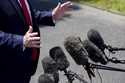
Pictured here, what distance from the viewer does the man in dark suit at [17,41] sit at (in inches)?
116

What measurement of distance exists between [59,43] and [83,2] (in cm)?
357

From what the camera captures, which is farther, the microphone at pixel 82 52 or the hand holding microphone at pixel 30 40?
the microphone at pixel 82 52

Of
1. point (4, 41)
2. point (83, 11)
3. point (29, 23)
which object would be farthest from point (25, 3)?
point (83, 11)

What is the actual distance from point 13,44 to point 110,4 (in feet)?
28.4

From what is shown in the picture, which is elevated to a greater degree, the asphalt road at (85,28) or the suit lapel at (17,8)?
the suit lapel at (17,8)

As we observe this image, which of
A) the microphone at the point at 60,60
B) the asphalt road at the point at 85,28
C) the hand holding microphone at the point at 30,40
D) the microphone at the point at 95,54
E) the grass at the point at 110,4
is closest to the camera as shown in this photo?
the hand holding microphone at the point at 30,40

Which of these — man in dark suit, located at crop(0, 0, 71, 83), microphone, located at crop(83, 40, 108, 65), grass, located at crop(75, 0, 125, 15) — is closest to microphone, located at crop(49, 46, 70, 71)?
microphone, located at crop(83, 40, 108, 65)

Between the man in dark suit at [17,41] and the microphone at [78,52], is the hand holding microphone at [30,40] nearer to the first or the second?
the man in dark suit at [17,41]

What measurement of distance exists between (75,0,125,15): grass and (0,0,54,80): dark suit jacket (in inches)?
299

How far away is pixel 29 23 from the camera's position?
3.20 metres

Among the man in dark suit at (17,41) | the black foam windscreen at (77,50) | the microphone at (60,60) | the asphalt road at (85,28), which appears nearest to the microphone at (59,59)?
the microphone at (60,60)

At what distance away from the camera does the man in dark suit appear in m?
2.95

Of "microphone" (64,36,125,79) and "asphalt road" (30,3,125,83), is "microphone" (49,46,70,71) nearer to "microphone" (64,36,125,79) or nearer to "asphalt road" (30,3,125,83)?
"microphone" (64,36,125,79)

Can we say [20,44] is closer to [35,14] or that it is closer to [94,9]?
[35,14]
